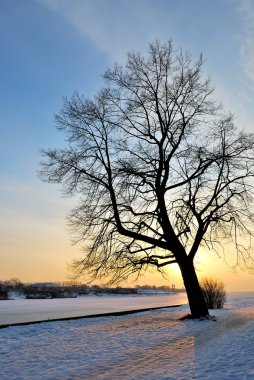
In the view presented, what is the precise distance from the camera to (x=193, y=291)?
20.0m

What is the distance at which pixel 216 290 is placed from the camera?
34.1 meters

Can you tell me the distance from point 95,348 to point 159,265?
30.4 feet

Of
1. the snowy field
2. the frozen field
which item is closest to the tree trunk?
the snowy field

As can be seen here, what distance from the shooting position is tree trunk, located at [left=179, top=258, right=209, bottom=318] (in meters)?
19.5

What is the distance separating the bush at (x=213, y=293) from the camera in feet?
109

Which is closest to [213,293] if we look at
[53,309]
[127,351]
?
[53,309]

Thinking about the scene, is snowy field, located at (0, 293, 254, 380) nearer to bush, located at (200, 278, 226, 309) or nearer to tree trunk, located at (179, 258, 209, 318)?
tree trunk, located at (179, 258, 209, 318)

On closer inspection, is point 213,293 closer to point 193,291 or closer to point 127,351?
point 193,291

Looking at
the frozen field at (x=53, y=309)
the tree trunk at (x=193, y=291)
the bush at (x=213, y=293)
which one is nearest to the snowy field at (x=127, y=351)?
the tree trunk at (x=193, y=291)

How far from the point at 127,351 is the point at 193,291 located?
30.6ft

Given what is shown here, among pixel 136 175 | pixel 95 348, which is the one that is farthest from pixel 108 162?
pixel 95 348

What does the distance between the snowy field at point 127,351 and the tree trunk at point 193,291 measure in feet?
7.77

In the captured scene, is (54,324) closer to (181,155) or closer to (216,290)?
(181,155)

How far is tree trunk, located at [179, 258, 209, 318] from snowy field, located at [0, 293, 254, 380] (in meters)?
2.37
